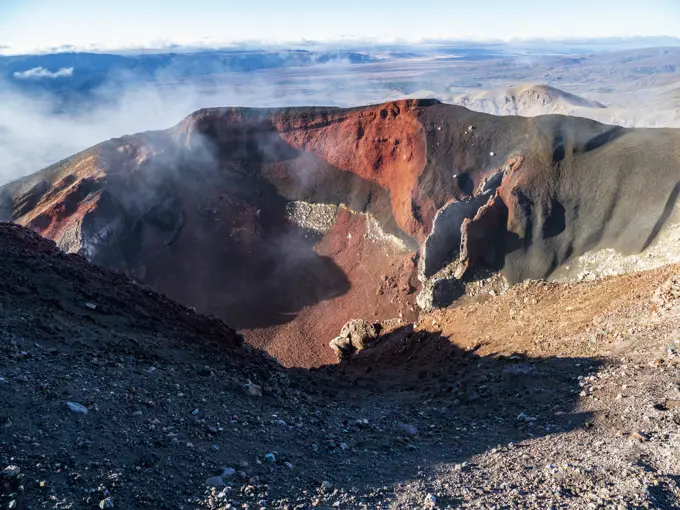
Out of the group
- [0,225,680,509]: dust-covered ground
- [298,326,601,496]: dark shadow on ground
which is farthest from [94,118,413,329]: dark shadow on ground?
[0,225,680,509]: dust-covered ground

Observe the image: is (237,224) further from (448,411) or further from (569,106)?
(569,106)

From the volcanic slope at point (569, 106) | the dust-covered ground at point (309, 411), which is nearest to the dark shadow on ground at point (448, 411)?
the dust-covered ground at point (309, 411)

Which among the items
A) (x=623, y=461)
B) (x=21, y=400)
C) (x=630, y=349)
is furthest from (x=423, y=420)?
(x=21, y=400)

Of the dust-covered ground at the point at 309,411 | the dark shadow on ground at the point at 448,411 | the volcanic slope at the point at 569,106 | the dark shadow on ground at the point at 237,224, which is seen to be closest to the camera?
the dust-covered ground at the point at 309,411

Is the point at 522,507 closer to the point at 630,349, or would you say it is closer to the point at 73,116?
the point at 630,349

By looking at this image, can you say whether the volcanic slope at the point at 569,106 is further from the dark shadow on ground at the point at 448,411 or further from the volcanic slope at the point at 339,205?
the dark shadow on ground at the point at 448,411

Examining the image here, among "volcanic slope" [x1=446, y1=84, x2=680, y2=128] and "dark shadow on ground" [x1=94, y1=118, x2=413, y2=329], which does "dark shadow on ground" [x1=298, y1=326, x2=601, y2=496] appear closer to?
"dark shadow on ground" [x1=94, y1=118, x2=413, y2=329]
